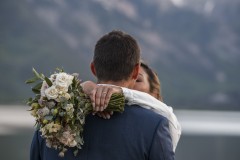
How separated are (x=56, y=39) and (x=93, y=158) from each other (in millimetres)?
9341

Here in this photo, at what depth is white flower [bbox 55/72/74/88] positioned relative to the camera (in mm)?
1799

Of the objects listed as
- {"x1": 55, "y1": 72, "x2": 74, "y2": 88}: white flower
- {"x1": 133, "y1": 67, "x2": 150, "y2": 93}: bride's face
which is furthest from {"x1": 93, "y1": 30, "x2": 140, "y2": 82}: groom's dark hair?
{"x1": 133, "y1": 67, "x2": 150, "y2": 93}: bride's face

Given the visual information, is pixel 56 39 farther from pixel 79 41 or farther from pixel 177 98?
pixel 177 98

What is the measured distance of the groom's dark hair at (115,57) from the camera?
71.9 inches

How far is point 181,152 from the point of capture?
305 inches

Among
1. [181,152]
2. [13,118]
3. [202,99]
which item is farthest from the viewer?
[202,99]

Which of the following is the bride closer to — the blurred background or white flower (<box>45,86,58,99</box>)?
white flower (<box>45,86,58,99</box>)

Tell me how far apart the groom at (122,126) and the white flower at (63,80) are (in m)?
0.11

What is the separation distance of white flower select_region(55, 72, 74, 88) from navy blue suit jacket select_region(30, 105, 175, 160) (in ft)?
0.49

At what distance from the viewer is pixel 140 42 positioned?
10992 millimetres

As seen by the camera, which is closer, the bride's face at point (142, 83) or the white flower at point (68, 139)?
the white flower at point (68, 139)

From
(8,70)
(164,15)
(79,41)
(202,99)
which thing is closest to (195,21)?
(164,15)

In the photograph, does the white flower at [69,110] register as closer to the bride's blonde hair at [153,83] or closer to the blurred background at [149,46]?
the bride's blonde hair at [153,83]

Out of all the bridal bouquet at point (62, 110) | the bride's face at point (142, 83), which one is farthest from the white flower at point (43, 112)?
the bride's face at point (142, 83)
